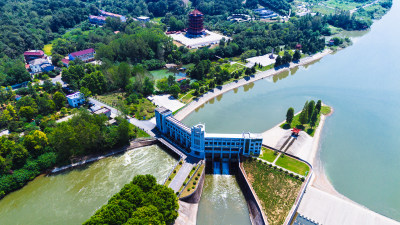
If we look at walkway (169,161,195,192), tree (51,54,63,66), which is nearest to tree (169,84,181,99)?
walkway (169,161,195,192)

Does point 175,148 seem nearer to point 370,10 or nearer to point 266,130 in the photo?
point 266,130

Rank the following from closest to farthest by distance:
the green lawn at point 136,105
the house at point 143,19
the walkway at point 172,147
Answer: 1. the walkway at point 172,147
2. the green lawn at point 136,105
3. the house at point 143,19

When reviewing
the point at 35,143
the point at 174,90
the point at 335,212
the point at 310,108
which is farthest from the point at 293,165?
the point at 35,143

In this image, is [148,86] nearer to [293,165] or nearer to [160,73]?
[160,73]

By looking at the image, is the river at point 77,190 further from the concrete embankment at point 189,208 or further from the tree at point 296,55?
the tree at point 296,55

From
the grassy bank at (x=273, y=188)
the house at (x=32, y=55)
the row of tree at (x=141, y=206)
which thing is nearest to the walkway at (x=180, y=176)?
the row of tree at (x=141, y=206)

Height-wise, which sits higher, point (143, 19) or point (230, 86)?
point (143, 19)
